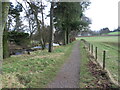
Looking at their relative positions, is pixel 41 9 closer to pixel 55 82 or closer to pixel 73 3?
pixel 73 3

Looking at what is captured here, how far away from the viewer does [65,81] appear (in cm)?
409

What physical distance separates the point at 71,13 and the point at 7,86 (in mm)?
11370

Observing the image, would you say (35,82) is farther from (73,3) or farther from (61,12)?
(61,12)

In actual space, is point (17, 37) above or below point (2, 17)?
below

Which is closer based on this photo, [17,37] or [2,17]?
[2,17]

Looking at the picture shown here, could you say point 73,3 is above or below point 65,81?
above

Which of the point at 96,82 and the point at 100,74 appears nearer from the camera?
A: the point at 96,82

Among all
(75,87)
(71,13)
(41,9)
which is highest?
(41,9)

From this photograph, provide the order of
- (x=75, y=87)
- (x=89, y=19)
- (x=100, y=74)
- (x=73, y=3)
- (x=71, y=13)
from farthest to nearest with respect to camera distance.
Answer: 1. (x=89, y=19)
2. (x=71, y=13)
3. (x=73, y=3)
4. (x=100, y=74)
5. (x=75, y=87)

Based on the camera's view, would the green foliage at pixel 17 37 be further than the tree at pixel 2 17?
Yes

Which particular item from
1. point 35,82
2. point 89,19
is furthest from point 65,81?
point 89,19

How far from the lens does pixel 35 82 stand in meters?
3.89

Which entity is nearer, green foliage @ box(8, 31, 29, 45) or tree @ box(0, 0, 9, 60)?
tree @ box(0, 0, 9, 60)

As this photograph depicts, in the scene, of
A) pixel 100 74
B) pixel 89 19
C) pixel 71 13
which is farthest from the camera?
pixel 89 19
